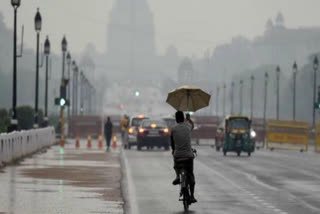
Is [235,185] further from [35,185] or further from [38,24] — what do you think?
[38,24]

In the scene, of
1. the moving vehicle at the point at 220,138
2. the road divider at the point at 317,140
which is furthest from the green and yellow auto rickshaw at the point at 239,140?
the road divider at the point at 317,140

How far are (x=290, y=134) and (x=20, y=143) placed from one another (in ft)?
98.4

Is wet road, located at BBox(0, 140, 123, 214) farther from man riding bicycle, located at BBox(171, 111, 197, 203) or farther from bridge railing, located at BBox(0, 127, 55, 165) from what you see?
man riding bicycle, located at BBox(171, 111, 197, 203)

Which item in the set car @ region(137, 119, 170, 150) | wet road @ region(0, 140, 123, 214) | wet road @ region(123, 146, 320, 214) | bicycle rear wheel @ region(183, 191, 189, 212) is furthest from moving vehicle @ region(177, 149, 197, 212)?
car @ region(137, 119, 170, 150)

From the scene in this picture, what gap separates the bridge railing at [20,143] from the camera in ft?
129

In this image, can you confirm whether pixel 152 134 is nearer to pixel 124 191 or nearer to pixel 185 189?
pixel 124 191

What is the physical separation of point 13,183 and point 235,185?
608 cm

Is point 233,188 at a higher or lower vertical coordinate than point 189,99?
lower

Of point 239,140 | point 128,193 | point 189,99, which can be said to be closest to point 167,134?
point 239,140

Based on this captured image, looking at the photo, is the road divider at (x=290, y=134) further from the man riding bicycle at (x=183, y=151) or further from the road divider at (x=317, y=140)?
the man riding bicycle at (x=183, y=151)

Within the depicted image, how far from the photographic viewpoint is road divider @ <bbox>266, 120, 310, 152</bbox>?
7219 cm

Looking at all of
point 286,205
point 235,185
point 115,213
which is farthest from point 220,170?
point 115,213

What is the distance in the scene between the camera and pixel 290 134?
7288 centimetres

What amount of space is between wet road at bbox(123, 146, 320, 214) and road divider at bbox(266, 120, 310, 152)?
2419 centimetres
